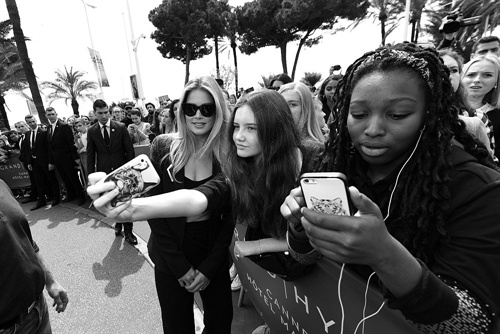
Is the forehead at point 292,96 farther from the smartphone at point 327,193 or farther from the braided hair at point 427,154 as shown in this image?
the smartphone at point 327,193

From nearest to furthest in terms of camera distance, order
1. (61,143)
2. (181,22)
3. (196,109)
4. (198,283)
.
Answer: (198,283) < (196,109) < (61,143) < (181,22)

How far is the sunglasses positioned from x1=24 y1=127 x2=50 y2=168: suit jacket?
6.74 m

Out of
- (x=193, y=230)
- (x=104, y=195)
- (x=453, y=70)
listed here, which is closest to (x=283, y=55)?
(x=453, y=70)

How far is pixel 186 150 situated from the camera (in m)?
1.86

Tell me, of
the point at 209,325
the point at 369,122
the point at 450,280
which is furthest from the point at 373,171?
the point at 209,325

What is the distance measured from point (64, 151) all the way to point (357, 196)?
24.6ft

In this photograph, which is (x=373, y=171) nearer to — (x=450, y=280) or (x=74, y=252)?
(x=450, y=280)

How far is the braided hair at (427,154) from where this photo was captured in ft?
2.76

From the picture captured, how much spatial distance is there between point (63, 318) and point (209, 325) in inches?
70.2

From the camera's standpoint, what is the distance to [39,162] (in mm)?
6816

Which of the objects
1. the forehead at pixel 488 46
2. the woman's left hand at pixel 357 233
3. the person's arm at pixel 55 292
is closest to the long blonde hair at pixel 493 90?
the forehead at pixel 488 46

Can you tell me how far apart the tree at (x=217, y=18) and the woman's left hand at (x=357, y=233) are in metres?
26.8

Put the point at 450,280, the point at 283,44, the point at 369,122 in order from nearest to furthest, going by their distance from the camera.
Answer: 1. the point at 450,280
2. the point at 369,122
3. the point at 283,44

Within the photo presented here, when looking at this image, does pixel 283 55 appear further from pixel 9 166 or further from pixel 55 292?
pixel 55 292
